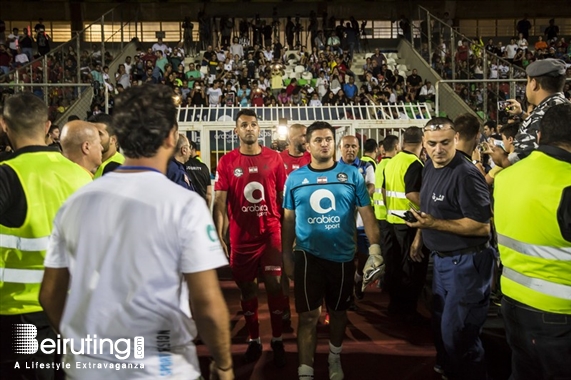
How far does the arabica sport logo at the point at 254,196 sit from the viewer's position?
541cm

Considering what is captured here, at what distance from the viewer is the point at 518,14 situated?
27.9 m

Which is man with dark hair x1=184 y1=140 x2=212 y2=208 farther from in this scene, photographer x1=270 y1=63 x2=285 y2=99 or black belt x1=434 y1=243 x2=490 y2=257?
photographer x1=270 y1=63 x2=285 y2=99

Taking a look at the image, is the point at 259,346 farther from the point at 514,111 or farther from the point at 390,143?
the point at 390,143

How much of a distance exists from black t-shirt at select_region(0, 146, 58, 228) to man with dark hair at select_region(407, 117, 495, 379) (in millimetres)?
2550

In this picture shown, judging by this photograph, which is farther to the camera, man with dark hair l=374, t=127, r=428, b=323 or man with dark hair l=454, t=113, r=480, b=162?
man with dark hair l=374, t=127, r=428, b=323

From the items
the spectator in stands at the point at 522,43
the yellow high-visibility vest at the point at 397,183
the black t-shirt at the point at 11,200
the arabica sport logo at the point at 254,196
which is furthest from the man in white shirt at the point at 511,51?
the black t-shirt at the point at 11,200

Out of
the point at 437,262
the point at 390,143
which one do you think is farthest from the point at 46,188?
the point at 390,143

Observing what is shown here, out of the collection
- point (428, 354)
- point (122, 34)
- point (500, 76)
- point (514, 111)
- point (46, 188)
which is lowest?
point (428, 354)

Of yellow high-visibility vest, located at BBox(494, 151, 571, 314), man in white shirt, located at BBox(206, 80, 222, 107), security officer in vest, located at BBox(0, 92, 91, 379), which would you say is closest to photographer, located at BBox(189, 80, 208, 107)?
man in white shirt, located at BBox(206, 80, 222, 107)

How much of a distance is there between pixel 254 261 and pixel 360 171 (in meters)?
2.96

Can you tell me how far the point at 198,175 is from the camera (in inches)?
289

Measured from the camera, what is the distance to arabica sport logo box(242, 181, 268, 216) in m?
5.41

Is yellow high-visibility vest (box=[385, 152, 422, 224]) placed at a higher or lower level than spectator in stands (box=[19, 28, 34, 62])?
lower

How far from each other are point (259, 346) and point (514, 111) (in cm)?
322
